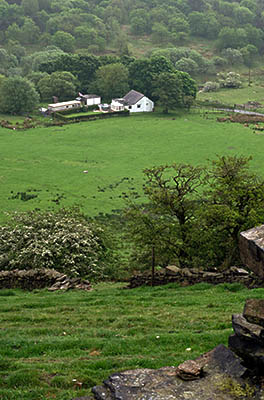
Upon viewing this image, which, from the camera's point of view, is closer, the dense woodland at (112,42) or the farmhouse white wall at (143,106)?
the farmhouse white wall at (143,106)

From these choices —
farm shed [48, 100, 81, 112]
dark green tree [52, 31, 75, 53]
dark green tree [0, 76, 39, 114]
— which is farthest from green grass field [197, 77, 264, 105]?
dark green tree [52, 31, 75, 53]

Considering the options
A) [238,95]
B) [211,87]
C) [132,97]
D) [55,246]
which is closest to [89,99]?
[132,97]

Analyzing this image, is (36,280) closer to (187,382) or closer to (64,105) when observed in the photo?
(187,382)

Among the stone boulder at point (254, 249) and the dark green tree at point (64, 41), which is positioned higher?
the dark green tree at point (64, 41)

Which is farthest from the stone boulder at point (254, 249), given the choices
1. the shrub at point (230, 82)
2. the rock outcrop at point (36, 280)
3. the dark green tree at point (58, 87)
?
the shrub at point (230, 82)

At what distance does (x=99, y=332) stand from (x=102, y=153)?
59102mm

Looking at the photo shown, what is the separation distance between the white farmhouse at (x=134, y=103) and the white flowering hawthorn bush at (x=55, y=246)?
226ft

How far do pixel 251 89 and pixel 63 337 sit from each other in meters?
120

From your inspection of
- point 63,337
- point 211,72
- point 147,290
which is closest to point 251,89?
point 211,72

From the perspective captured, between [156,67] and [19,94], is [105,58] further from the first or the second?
[19,94]

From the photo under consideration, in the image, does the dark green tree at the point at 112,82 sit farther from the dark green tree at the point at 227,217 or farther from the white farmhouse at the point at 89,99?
the dark green tree at the point at 227,217

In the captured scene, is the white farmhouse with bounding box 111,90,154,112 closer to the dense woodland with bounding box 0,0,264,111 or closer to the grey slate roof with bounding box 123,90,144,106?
the grey slate roof with bounding box 123,90,144,106

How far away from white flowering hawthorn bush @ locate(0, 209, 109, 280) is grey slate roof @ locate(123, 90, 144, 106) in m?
69.4

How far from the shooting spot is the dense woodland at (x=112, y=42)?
4466 inches
